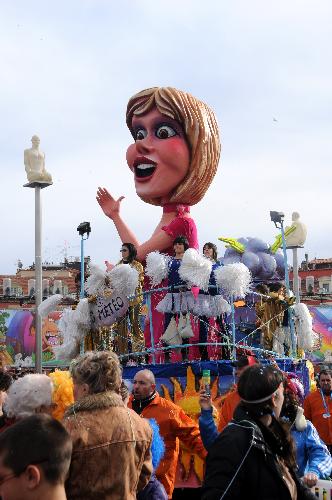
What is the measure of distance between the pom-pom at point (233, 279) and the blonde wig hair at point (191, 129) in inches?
116

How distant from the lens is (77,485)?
9.97 ft

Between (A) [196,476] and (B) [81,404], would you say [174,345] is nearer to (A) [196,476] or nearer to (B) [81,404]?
(A) [196,476]

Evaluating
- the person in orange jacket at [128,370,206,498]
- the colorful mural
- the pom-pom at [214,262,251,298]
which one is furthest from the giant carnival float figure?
the colorful mural

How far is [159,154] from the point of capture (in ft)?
37.7

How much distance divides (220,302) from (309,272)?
142 feet

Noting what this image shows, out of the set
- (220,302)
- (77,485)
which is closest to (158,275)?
(220,302)

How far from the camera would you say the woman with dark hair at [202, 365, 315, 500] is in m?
2.96

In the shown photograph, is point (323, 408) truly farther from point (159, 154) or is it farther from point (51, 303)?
point (159, 154)

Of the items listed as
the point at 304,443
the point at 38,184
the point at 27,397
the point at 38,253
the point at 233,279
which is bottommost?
the point at 304,443

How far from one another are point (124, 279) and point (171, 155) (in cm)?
276

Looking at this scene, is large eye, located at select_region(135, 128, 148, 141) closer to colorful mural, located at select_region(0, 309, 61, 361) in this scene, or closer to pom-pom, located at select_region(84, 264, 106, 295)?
pom-pom, located at select_region(84, 264, 106, 295)

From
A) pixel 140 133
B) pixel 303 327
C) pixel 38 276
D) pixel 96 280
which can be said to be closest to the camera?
pixel 96 280

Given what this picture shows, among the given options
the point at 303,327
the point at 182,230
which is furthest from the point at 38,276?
the point at 303,327

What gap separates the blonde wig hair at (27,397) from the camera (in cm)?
409
